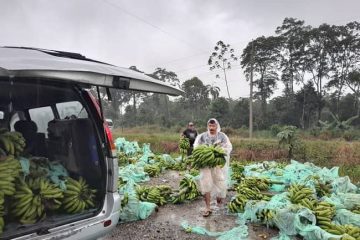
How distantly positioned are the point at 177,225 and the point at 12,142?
392cm

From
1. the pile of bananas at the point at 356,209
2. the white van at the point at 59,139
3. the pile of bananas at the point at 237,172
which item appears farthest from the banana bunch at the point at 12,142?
the pile of bananas at the point at 237,172

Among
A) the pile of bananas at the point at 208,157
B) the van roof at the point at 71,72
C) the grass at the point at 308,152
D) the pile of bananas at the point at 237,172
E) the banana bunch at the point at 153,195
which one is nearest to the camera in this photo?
the van roof at the point at 71,72

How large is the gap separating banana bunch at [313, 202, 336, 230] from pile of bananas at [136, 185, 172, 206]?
2.90 metres

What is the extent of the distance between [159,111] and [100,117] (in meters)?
51.5

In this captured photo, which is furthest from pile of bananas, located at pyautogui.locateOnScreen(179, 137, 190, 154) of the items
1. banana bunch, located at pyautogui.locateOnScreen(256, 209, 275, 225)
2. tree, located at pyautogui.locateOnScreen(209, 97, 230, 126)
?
tree, located at pyautogui.locateOnScreen(209, 97, 230, 126)

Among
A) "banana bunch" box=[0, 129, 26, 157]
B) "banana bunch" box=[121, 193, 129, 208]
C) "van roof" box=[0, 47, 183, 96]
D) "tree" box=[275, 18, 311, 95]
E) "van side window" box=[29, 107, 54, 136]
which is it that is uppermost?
"tree" box=[275, 18, 311, 95]

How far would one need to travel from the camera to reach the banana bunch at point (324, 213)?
224 inches

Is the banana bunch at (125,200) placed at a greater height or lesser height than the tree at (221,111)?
lesser

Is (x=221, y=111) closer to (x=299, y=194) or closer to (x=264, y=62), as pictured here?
(x=264, y=62)

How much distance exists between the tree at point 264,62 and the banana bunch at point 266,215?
102ft

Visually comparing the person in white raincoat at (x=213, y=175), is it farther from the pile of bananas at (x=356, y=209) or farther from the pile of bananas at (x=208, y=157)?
the pile of bananas at (x=356, y=209)

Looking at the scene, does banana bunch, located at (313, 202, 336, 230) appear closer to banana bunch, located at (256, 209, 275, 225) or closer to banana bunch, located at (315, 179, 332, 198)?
banana bunch, located at (256, 209, 275, 225)

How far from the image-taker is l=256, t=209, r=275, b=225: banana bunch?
600cm

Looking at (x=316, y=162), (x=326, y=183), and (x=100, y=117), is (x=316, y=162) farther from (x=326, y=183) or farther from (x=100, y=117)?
(x=100, y=117)
